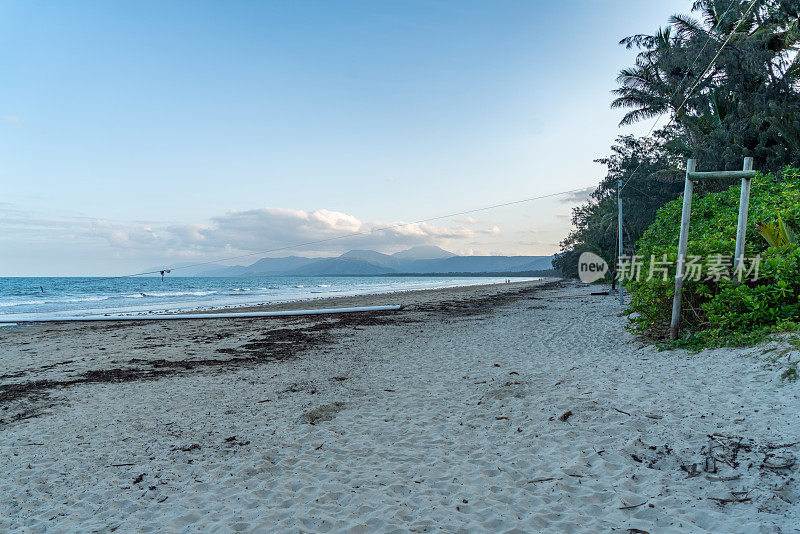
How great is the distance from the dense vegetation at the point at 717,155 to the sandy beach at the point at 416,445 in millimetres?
948

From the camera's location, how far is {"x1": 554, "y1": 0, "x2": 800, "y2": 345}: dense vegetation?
6.82 meters

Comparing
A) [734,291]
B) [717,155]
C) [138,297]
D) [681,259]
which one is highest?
[717,155]

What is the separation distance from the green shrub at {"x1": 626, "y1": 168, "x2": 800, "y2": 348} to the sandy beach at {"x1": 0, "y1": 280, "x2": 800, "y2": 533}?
0.60 meters

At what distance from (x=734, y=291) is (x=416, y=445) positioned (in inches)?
231

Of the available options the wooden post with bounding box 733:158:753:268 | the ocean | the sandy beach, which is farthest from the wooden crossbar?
the ocean

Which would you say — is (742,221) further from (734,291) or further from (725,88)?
(725,88)

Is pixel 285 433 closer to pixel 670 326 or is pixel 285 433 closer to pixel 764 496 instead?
pixel 764 496

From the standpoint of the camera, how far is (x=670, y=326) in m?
7.80

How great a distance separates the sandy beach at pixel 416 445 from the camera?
10.2 ft

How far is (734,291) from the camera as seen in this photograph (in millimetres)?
6730

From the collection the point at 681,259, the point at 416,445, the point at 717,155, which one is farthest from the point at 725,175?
the point at 717,155

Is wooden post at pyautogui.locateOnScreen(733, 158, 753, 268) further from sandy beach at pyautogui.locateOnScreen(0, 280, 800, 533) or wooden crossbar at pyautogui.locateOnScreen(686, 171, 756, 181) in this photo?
sandy beach at pyautogui.locateOnScreen(0, 280, 800, 533)

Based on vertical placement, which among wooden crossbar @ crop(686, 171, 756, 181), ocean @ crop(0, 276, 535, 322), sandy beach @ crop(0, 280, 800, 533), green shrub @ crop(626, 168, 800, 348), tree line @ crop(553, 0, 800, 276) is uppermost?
tree line @ crop(553, 0, 800, 276)

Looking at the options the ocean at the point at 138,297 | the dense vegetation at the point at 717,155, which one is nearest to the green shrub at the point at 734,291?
the dense vegetation at the point at 717,155
